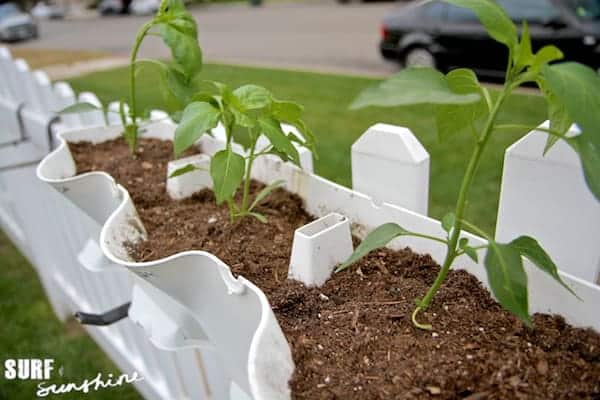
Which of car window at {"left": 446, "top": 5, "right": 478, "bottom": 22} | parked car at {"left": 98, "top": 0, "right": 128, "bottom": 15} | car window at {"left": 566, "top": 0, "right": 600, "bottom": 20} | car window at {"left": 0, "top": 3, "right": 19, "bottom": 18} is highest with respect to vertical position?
car window at {"left": 566, "top": 0, "right": 600, "bottom": 20}

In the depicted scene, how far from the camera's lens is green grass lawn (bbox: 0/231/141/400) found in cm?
199

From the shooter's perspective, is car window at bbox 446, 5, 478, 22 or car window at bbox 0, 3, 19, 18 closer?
car window at bbox 446, 5, 478, 22

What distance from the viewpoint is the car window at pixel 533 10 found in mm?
5070

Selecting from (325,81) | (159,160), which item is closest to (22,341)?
(159,160)

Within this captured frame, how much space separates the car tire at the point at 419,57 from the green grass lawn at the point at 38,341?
15.2ft

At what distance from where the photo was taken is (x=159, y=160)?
1.33 m

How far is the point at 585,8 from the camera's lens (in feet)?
16.4

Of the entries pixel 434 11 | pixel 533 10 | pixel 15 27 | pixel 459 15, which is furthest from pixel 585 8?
pixel 15 27

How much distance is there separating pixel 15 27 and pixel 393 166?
17914 millimetres

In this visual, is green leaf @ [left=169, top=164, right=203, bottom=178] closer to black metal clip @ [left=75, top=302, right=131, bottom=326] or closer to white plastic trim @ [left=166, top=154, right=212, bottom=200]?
white plastic trim @ [left=166, top=154, right=212, bottom=200]

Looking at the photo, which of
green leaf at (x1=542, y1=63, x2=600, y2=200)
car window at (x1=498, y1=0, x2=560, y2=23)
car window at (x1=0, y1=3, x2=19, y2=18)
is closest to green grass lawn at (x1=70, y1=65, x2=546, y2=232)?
green leaf at (x1=542, y1=63, x2=600, y2=200)

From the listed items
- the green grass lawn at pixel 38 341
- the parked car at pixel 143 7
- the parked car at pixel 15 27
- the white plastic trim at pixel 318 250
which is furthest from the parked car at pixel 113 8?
the white plastic trim at pixel 318 250

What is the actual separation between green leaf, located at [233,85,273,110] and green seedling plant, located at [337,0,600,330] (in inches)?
12.5

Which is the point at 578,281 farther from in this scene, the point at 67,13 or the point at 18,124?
the point at 67,13
